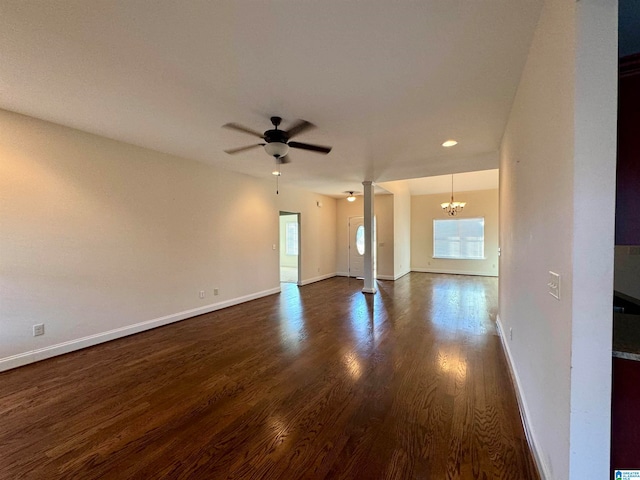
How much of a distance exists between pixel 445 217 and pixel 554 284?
8512 millimetres

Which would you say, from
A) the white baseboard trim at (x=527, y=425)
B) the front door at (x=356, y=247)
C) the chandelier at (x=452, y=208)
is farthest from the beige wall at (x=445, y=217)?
the white baseboard trim at (x=527, y=425)

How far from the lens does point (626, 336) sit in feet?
3.70

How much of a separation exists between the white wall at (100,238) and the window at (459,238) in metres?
6.86

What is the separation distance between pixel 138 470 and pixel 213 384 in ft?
2.98

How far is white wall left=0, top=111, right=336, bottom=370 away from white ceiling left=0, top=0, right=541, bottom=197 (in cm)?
45

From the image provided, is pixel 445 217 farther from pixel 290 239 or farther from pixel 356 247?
pixel 290 239

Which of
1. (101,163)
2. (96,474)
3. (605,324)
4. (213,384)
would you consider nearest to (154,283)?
(101,163)

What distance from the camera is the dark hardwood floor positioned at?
5.16 feet

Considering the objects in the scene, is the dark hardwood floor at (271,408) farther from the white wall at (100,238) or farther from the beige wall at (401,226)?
the beige wall at (401,226)

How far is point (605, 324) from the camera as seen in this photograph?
0.99 metres

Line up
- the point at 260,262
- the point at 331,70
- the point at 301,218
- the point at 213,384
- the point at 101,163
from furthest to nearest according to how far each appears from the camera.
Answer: the point at 301,218 → the point at 260,262 → the point at 101,163 → the point at 213,384 → the point at 331,70

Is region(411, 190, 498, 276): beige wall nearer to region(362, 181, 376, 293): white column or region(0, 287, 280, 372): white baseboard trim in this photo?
region(362, 181, 376, 293): white column

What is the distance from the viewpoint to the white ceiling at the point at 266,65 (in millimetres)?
1533

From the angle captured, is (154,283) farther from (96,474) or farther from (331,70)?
(331,70)
